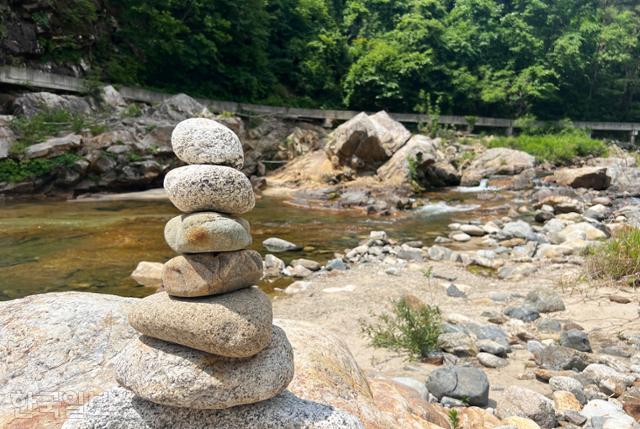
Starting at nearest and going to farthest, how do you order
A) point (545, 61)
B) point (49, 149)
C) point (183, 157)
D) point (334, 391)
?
point (183, 157)
point (334, 391)
point (49, 149)
point (545, 61)

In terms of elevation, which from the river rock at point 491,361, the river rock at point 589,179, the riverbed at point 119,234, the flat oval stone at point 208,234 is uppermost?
the flat oval stone at point 208,234

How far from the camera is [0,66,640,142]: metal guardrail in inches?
832

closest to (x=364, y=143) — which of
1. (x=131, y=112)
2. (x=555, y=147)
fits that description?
(x=131, y=112)

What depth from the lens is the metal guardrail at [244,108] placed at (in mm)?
21141

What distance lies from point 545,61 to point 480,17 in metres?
7.95

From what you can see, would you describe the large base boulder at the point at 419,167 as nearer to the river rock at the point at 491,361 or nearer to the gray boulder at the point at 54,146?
the gray boulder at the point at 54,146

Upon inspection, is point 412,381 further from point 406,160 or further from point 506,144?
point 506,144

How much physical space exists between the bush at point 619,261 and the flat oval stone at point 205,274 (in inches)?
290

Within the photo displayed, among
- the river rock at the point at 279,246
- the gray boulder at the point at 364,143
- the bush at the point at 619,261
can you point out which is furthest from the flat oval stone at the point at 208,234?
the gray boulder at the point at 364,143

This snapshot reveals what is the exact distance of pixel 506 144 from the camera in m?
35.2

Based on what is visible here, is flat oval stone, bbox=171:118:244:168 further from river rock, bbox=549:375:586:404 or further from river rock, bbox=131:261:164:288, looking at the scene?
river rock, bbox=131:261:164:288

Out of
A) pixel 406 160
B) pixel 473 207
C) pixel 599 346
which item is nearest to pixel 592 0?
pixel 406 160

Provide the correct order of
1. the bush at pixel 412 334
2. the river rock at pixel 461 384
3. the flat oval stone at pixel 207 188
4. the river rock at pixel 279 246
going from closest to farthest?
the flat oval stone at pixel 207 188 → the river rock at pixel 461 384 → the bush at pixel 412 334 → the river rock at pixel 279 246

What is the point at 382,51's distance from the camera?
39.0 meters
